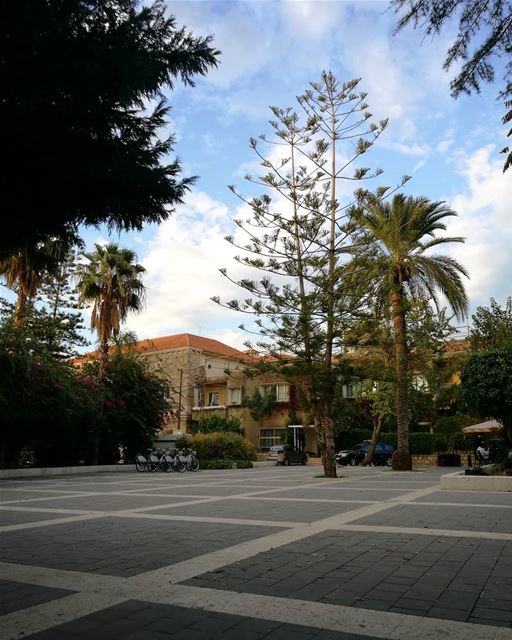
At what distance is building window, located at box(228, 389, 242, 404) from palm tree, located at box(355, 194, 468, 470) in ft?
88.0

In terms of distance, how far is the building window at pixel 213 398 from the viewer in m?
52.8

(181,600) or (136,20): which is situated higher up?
(136,20)

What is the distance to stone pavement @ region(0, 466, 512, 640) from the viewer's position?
382 cm

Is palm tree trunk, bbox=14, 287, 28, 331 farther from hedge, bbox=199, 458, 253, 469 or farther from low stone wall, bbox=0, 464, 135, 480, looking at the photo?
hedge, bbox=199, 458, 253, 469

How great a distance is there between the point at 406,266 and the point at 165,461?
528 inches

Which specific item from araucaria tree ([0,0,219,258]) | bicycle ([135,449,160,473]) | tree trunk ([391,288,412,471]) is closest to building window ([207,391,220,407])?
bicycle ([135,449,160,473])

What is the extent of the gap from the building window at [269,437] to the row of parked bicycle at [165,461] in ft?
74.9

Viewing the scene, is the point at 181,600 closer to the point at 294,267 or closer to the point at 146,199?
the point at 146,199

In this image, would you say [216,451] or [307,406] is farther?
[216,451]

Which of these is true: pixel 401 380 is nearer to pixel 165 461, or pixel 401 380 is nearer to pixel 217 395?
pixel 165 461

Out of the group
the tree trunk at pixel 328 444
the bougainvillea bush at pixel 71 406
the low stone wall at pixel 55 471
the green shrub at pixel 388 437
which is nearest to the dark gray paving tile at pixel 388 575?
the tree trunk at pixel 328 444

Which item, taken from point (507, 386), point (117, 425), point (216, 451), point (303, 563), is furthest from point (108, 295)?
point (303, 563)

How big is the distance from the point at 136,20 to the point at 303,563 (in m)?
4.93

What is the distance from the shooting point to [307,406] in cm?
2123
